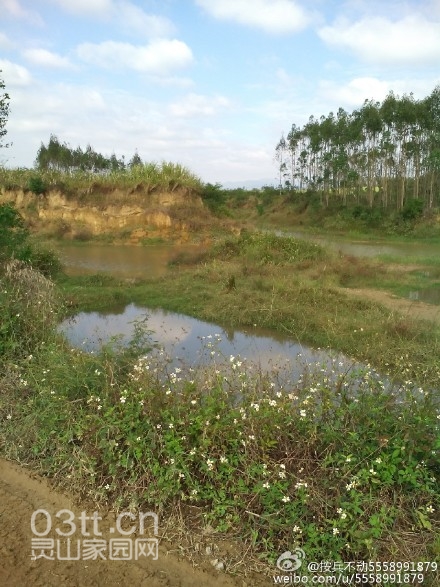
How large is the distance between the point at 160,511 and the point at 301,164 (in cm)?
4578

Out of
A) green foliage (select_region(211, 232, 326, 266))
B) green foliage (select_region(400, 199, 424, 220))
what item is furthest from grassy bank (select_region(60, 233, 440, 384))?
green foliage (select_region(400, 199, 424, 220))

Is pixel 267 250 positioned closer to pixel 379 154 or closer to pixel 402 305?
pixel 402 305

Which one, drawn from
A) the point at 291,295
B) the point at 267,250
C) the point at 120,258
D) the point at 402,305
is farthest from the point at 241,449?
the point at 120,258

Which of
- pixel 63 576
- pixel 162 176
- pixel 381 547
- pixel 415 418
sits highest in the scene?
pixel 162 176

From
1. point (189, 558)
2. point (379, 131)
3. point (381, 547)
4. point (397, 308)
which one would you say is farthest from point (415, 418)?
point (379, 131)

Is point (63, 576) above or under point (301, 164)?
under

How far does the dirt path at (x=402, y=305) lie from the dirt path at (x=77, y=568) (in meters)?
7.53

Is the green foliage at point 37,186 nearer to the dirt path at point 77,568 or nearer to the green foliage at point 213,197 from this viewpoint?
the green foliage at point 213,197

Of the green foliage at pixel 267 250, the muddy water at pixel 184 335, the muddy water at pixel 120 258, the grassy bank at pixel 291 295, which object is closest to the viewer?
the muddy water at pixel 184 335

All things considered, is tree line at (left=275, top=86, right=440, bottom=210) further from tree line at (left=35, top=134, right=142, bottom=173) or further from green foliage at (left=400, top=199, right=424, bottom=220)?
tree line at (left=35, top=134, right=142, bottom=173)

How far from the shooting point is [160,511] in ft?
11.1

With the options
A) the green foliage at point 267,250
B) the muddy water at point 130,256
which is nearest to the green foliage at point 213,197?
the muddy water at point 130,256

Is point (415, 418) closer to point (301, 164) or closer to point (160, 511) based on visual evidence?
point (160, 511)

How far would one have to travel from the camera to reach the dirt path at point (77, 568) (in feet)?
9.51
